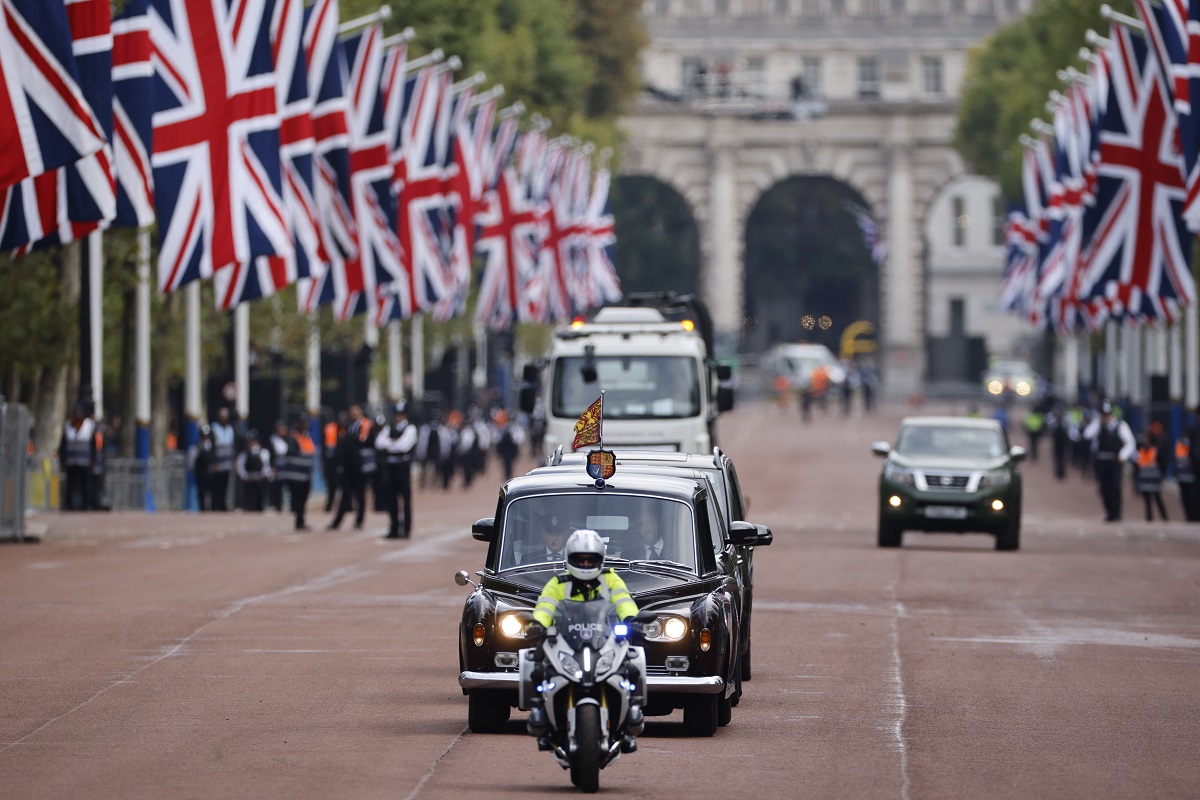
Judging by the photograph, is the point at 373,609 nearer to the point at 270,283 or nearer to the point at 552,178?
the point at 270,283

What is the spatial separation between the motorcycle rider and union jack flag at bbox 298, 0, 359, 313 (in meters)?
24.2

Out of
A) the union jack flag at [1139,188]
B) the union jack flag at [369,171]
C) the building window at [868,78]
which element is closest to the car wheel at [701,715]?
the union jack flag at [1139,188]

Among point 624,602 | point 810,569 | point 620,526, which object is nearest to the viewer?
point 624,602

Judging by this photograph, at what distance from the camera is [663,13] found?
386 ft

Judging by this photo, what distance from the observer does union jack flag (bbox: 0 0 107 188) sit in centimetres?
2545

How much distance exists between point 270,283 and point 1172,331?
2578 centimetres

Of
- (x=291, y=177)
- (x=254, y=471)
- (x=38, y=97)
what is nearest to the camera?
(x=38, y=97)

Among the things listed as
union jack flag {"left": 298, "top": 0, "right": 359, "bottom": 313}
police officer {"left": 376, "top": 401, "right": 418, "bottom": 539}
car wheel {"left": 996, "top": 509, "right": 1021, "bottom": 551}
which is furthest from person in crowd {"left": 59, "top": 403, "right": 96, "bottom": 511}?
car wheel {"left": 996, "top": 509, "right": 1021, "bottom": 551}

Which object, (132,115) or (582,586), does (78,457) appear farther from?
(582,586)

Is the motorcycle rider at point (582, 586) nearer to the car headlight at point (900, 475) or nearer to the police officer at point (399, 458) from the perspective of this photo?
the police officer at point (399, 458)

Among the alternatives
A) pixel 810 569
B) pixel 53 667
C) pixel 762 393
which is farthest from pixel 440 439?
pixel 762 393

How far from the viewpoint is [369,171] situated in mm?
41344

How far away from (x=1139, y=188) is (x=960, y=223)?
3511 inches

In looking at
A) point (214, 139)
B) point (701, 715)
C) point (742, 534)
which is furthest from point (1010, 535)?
point (701, 715)
